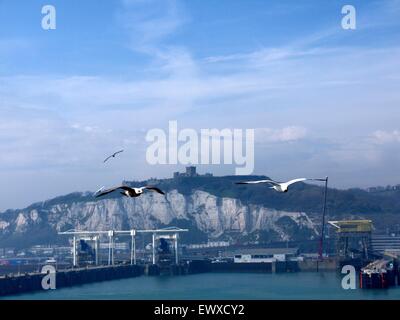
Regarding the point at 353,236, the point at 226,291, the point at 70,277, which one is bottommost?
the point at 70,277

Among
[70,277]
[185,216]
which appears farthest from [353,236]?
[185,216]

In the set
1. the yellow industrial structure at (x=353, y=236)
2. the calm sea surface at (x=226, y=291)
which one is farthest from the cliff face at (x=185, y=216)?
the calm sea surface at (x=226, y=291)

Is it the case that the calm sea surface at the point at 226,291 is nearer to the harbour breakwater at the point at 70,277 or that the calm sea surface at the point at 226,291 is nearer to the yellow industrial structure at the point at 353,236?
the harbour breakwater at the point at 70,277

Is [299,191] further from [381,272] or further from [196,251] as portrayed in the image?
[381,272]

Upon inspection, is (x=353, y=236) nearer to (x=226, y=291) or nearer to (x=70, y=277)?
(x=70, y=277)

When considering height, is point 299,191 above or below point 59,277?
above

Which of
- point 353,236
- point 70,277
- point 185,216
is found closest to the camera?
point 70,277

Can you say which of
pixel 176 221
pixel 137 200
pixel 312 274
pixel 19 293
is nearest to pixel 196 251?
pixel 176 221

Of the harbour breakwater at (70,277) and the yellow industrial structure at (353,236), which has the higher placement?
the yellow industrial structure at (353,236)
